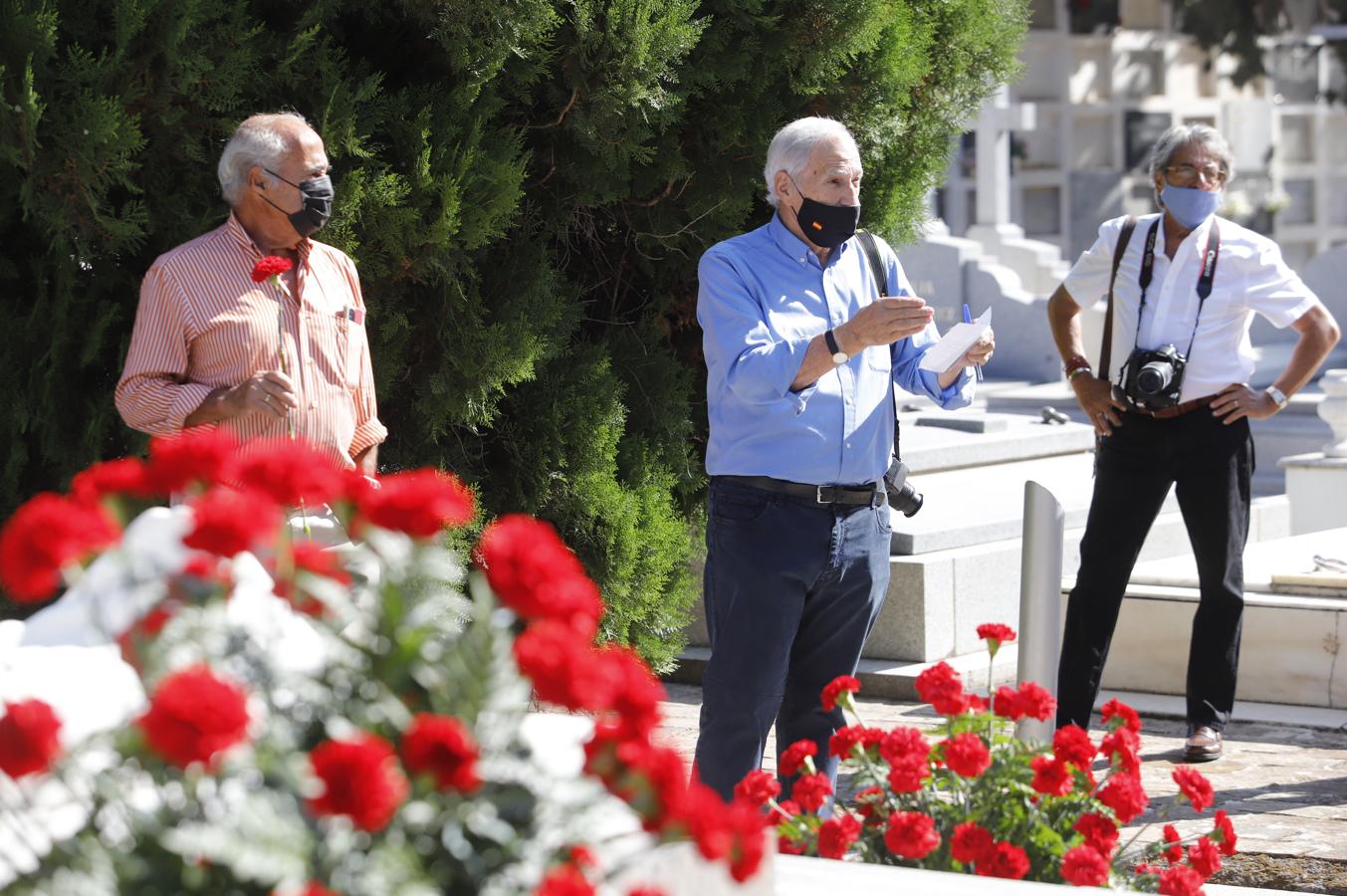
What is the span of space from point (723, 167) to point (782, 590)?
2.51 metres

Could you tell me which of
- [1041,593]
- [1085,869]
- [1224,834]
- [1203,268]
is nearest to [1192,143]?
[1203,268]

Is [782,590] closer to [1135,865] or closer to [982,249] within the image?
[1135,865]

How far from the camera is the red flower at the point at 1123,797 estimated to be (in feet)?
9.52

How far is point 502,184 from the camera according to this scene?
509 cm

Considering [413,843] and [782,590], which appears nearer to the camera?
[413,843]

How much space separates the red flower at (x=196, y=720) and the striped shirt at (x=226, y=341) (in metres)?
2.26

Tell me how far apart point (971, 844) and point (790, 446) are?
126 centimetres

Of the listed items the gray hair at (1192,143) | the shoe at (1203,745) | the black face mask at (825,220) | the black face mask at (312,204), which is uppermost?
the gray hair at (1192,143)

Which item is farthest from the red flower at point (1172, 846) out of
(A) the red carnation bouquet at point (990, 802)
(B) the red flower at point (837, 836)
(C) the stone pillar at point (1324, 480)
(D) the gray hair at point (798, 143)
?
(C) the stone pillar at point (1324, 480)

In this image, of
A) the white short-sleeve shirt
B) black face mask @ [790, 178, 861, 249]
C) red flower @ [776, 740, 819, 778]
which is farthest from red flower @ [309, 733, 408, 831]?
the white short-sleeve shirt

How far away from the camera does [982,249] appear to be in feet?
70.5

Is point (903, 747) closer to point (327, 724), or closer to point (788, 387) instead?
point (788, 387)

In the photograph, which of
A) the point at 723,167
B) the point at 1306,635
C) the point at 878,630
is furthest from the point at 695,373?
the point at 1306,635

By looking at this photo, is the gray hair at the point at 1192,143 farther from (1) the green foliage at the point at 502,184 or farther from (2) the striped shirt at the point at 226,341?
(2) the striped shirt at the point at 226,341
